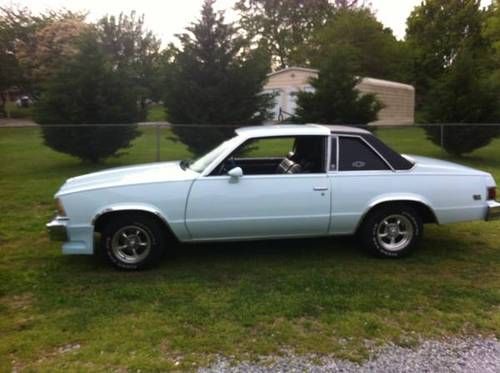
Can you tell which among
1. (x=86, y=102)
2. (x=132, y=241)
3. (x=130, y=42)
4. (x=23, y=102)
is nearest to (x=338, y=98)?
(x=86, y=102)

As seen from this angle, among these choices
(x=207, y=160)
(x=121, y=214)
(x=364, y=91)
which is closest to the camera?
(x=121, y=214)

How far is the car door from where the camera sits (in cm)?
507

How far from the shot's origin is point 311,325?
393 cm

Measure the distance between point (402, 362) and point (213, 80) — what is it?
10.4m

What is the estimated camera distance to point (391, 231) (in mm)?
5539

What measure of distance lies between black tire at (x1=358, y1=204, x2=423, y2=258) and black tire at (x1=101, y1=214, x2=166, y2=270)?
2.26 metres

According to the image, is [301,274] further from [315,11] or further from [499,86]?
[315,11]

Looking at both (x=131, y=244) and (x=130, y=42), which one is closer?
(x=131, y=244)

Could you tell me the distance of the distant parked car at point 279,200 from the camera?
4996mm

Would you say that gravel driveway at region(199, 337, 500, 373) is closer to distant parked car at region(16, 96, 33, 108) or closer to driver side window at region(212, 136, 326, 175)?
driver side window at region(212, 136, 326, 175)

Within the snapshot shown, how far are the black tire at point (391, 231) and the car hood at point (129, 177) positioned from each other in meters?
2.02

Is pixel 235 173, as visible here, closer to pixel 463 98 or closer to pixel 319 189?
pixel 319 189

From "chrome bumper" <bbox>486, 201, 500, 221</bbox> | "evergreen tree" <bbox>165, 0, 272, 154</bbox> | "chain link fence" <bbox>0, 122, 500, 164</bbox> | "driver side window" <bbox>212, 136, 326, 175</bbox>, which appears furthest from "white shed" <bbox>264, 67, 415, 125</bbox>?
"chrome bumper" <bbox>486, 201, 500, 221</bbox>

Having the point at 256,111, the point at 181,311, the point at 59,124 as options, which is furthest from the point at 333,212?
the point at 59,124
